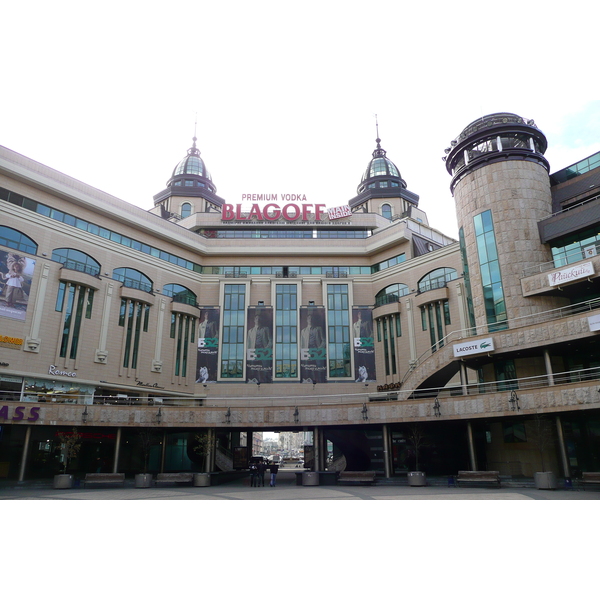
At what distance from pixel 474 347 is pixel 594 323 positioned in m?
7.97

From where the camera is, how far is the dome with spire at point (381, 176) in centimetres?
8000

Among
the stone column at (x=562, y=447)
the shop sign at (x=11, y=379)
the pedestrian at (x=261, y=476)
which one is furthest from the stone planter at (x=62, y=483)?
the stone column at (x=562, y=447)

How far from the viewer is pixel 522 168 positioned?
38062mm

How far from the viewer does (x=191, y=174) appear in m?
81.2

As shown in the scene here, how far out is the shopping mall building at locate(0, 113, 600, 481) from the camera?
3259 centimetres

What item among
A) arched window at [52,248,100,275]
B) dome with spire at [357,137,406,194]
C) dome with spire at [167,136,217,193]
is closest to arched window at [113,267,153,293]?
arched window at [52,248,100,275]

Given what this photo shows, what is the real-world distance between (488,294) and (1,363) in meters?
39.5

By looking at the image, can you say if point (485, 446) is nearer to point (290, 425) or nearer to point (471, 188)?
point (290, 425)

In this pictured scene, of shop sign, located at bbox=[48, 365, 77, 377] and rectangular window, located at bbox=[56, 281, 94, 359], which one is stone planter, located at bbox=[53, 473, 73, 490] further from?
rectangular window, located at bbox=[56, 281, 94, 359]

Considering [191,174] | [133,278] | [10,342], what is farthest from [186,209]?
[10,342]

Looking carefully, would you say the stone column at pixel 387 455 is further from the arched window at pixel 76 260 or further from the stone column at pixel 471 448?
the arched window at pixel 76 260

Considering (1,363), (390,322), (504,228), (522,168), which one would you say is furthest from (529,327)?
(1,363)

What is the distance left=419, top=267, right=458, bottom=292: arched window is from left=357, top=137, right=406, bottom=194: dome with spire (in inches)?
1304

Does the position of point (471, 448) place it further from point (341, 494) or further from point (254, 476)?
point (254, 476)
